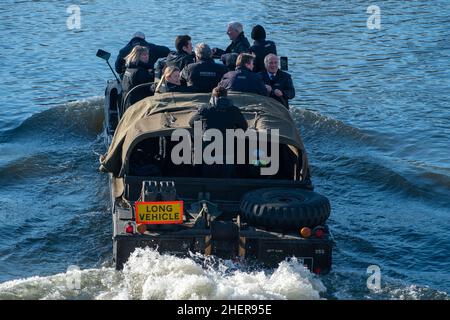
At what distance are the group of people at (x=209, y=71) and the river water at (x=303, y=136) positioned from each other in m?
1.90

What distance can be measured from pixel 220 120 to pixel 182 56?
336cm

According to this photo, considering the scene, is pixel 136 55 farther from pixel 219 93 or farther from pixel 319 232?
pixel 319 232

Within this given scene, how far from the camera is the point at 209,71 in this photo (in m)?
13.8

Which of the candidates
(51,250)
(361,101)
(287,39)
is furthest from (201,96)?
(287,39)

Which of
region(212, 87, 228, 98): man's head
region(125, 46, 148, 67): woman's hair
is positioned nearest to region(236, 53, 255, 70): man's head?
region(212, 87, 228, 98): man's head

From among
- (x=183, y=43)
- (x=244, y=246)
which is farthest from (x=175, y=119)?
(x=183, y=43)

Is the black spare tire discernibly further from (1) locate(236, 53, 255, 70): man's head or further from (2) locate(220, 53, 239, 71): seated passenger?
(2) locate(220, 53, 239, 71): seated passenger

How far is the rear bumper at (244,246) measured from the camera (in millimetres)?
10898

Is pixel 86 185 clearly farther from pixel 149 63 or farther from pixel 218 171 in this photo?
pixel 218 171

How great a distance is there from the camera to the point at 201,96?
12.9 metres

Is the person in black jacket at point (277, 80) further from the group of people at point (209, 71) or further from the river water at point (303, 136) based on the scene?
the river water at point (303, 136)

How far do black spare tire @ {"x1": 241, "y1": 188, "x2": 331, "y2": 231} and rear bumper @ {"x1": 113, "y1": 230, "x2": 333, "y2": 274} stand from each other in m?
0.15

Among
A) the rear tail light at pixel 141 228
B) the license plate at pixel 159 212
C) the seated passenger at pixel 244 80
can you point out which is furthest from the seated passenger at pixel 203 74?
the rear tail light at pixel 141 228
